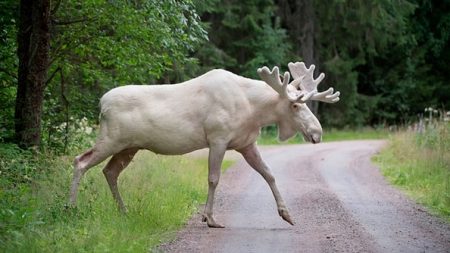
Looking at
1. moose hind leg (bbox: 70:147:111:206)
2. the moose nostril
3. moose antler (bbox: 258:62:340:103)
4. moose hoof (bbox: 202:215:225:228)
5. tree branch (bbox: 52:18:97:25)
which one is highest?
tree branch (bbox: 52:18:97:25)

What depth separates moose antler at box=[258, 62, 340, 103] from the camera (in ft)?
33.5

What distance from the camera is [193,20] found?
45.2 feet

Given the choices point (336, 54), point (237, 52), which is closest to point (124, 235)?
point (237, 52)

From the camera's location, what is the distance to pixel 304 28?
36625 mm

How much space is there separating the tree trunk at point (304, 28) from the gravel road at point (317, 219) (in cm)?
1857

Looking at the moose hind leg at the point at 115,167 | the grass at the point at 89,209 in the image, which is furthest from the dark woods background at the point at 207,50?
the moose hind leg at the point at 115,167

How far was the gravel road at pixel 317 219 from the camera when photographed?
8719 millimetres

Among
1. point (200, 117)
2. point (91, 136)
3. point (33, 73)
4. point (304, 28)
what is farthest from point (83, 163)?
point (304, 28)

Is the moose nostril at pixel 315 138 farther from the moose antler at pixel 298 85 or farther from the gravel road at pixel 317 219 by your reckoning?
the gravel road at pixel 317 219

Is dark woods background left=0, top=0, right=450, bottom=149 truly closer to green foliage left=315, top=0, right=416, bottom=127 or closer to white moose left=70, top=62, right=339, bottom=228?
green foliage left=315, top=0, right=416, bottom=127

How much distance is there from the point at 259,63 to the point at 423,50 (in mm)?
11965

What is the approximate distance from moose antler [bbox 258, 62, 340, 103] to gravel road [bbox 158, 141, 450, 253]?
1747mm

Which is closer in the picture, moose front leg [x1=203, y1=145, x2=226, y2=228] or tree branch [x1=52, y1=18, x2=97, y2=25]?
moose front leg [x1=203, y1=145, x2=226, y2=228]

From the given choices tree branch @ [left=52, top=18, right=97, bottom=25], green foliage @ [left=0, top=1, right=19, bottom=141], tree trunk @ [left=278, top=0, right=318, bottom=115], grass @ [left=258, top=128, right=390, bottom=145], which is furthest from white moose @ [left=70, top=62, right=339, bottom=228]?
tree trunk @ [left=278, top=0, right=318, bottom=115]
